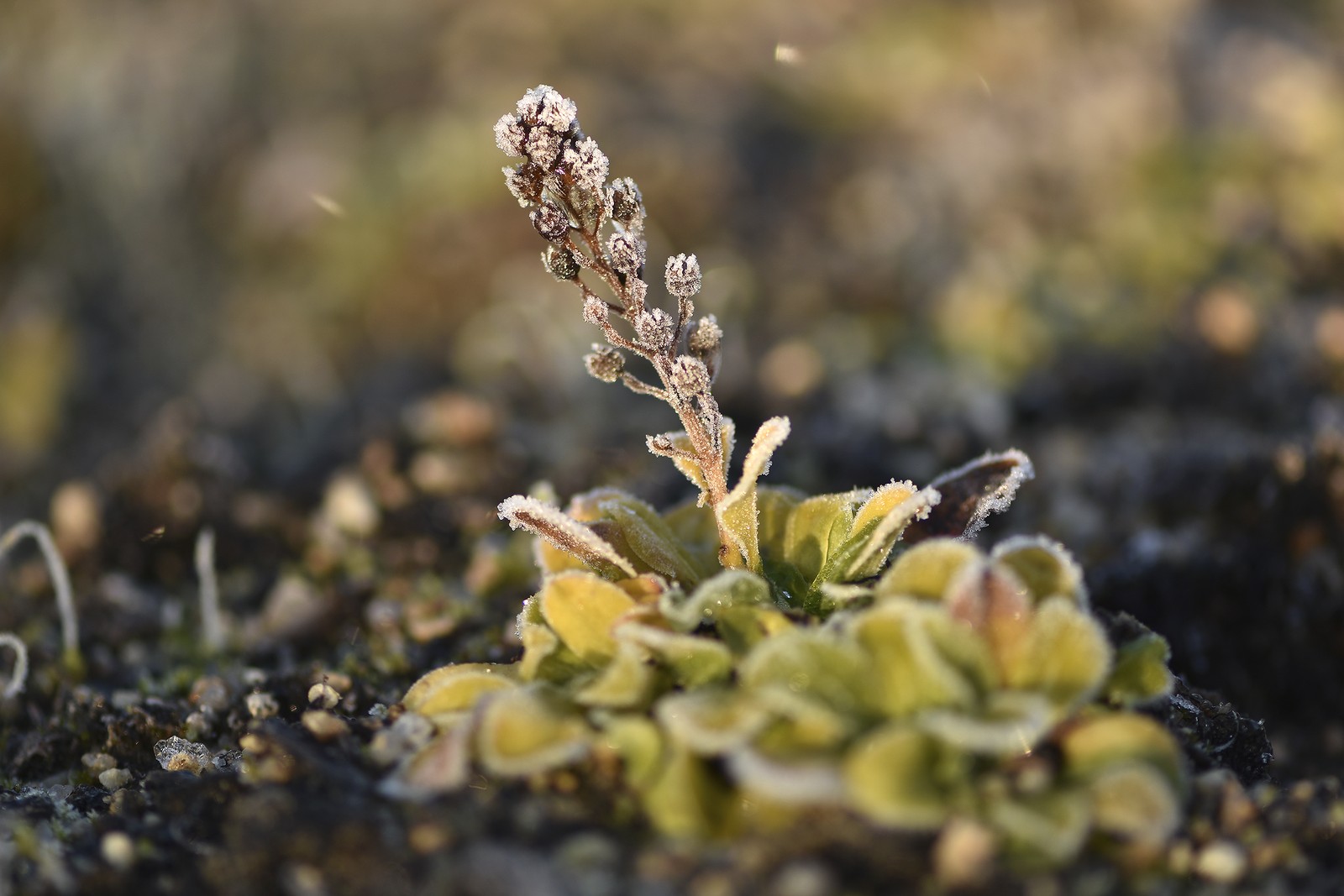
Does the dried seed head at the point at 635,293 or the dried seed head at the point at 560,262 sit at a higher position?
the dried seed head at the point at 560,262

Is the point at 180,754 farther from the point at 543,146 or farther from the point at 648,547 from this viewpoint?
the point at 543,146

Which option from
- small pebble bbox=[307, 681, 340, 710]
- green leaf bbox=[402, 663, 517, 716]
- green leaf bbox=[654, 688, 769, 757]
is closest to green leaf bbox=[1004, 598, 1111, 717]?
green leaf bbox=[654, 688, 769, 757]

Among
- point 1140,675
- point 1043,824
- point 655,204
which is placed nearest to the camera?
point 1043,824

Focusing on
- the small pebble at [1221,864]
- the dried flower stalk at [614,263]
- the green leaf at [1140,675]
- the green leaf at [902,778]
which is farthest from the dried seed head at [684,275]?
the small pebble at [1221,864]

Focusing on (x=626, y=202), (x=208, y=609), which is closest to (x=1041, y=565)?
(x=626, y=202)

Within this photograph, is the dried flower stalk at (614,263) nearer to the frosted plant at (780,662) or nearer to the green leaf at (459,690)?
the frosted plant at (780,662)
